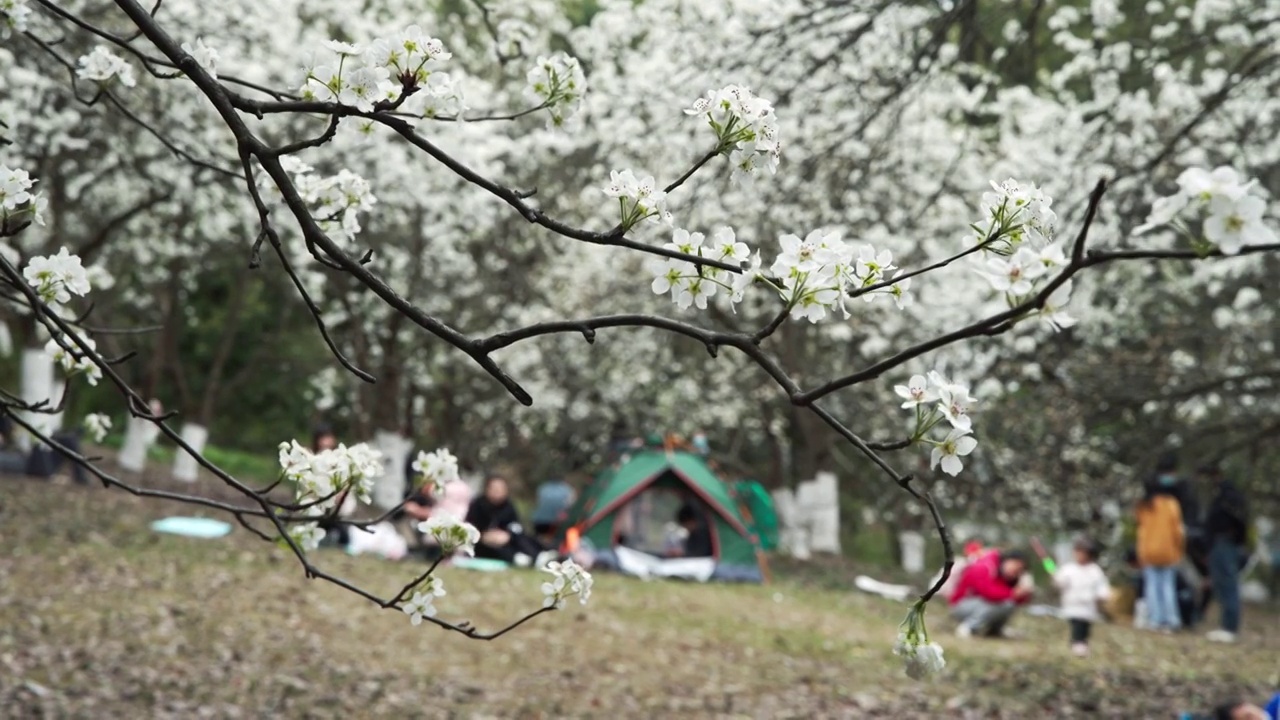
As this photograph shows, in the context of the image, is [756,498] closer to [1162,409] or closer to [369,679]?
[1162,409]

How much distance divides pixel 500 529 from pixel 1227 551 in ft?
20.0

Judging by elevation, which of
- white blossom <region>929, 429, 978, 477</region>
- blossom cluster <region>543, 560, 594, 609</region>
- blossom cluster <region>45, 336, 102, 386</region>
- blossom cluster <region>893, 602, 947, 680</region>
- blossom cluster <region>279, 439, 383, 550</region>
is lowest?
blossom cluster <region>893, 602, 947, 680</region>

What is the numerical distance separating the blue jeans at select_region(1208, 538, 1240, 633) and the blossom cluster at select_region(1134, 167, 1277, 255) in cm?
1068

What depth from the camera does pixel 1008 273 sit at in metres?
1.64

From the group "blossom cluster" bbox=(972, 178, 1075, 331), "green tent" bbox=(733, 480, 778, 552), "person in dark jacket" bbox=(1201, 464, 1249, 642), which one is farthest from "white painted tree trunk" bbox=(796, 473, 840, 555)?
"blossom cluster" bbox=(972, 178, 1075, 331)

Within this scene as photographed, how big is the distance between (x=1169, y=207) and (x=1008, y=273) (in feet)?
0.83

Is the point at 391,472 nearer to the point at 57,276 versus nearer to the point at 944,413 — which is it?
the point at 57,276

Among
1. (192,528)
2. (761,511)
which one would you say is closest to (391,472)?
(192,528)

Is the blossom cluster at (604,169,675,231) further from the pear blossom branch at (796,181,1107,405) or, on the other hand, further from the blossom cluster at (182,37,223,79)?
the blossom cluster at (182,37,223,79)

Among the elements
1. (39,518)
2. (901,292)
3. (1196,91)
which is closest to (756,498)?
(1196,91)

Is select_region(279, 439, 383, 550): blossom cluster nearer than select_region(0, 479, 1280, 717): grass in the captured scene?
Yes

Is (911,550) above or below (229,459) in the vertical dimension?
below

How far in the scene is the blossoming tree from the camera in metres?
1.88

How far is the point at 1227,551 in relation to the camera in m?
11.1
